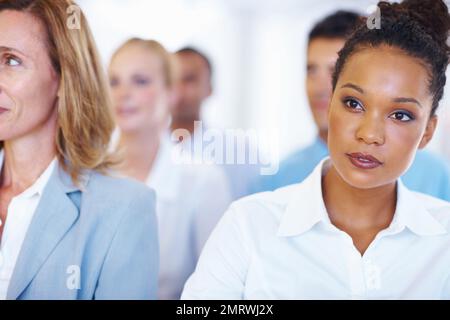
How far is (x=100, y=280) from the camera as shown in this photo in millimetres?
1297

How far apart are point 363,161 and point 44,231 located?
0.70 metres

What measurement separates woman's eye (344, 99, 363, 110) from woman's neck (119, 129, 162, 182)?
0.68m

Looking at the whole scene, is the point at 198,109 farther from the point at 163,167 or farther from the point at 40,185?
the point at 40,185

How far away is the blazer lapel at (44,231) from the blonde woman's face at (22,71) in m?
0.17

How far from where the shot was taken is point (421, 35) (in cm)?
114

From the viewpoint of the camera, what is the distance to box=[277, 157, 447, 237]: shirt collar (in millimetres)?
1211

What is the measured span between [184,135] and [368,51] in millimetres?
642

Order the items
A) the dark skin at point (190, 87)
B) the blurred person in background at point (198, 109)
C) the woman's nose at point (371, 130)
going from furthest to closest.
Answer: the dark skin at point (190, 87) → the blurred person in background at point (198, 109) → the woman's nose at point (371, 130)

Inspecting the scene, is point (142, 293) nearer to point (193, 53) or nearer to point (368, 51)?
point (368, 51)

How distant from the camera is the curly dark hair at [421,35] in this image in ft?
3.76

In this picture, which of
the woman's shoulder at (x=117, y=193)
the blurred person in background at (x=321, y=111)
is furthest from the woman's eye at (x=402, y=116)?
the woman's shoulder at (x=117, y=193)

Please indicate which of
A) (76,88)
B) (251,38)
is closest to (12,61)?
(76,88)

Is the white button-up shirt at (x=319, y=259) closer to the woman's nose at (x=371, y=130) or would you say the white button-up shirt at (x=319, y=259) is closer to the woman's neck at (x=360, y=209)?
the woman's neck at (x=360, y=209)
